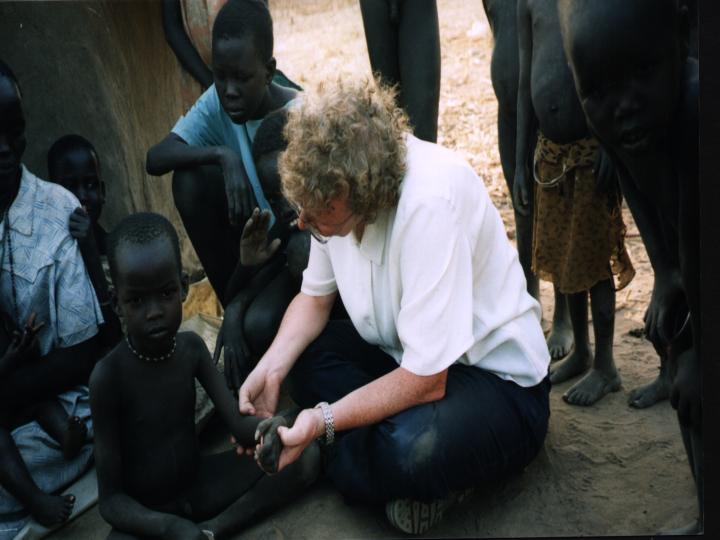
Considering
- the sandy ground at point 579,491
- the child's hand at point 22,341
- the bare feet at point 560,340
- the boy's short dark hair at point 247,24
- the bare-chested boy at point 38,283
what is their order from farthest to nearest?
the bare feet at point 560,340 → the boy's short dark hair at point 247,24 → the bare-chested boy at point 38,283 → the child's hand at point 22,341 → the sandy ground at point 579,491

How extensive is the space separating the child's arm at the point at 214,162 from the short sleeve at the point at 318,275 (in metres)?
0.35

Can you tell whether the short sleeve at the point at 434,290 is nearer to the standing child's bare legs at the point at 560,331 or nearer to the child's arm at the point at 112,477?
the child's arm at the point at 112,477

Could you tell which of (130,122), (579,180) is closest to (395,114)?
(579,180)

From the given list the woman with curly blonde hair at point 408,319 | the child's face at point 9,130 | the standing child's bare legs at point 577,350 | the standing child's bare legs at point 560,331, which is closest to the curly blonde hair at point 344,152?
the woman with curly blonde hair at point 408,319

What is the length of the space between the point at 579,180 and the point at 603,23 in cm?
102

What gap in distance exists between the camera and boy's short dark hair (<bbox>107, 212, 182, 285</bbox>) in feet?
8.03

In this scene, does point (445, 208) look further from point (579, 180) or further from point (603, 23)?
point (579, 180)

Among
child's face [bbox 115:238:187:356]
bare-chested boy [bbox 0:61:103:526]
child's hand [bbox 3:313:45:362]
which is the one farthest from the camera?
bare-chested boy [bbox 0:61:103:526]

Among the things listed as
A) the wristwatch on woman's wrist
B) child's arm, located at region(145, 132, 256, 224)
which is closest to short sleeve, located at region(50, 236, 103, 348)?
child's arm, located at region(145, 132, 256, 224)

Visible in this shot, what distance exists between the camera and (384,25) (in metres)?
3.46

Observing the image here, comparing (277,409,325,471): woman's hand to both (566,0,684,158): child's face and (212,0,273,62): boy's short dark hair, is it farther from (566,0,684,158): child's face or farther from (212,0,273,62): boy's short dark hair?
(212,0,273,62): boy's short dark hair

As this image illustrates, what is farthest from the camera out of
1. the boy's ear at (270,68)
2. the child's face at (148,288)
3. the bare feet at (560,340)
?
the bare feet at (560,340)

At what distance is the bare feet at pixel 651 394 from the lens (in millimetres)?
3047

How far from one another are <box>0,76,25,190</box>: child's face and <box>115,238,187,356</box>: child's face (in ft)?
2.13
